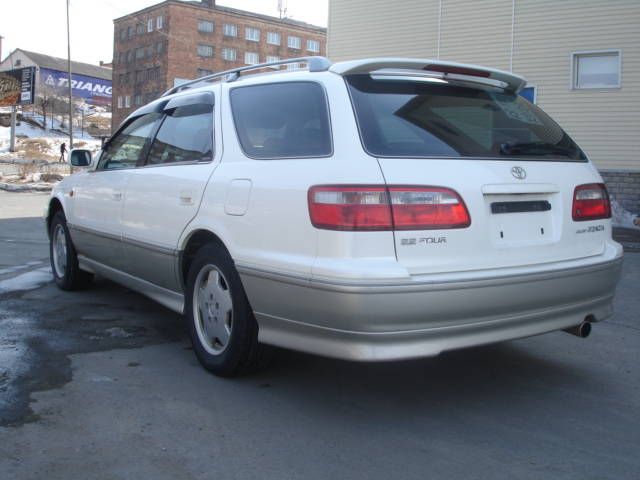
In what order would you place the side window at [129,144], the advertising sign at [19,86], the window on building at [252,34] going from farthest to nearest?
the window on building at [252,34] → the advertising sign at [19,86] → the side window at [129,144]

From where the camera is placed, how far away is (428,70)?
3.80m

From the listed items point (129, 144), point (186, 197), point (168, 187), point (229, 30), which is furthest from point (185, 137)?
point (229, 30)

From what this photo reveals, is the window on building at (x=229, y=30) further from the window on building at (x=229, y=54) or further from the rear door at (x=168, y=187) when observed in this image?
the rear door at (x=168, y=187)

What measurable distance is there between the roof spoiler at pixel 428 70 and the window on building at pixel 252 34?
75.8m

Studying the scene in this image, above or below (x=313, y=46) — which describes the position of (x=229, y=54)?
below

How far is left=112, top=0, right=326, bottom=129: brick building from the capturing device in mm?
71500

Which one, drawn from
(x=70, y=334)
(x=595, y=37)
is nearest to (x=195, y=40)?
(x=595, y=37)

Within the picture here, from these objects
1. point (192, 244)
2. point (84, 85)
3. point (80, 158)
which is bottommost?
point (192, 244)

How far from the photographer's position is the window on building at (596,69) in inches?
561

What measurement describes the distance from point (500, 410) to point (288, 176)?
1.63 metres

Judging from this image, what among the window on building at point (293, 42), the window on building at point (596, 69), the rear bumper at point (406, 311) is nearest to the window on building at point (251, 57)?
the window on building at point (293, 42)

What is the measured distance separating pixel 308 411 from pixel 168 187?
176 centimetres

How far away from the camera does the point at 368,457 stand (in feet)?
10.0

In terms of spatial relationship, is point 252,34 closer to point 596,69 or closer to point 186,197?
point 596,69
